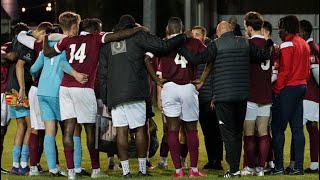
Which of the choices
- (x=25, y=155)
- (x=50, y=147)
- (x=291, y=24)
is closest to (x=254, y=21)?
(x=291, y=24)

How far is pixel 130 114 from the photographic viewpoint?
970 cm

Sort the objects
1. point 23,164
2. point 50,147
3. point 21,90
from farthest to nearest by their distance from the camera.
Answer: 1. point 23,164
2. point 21,90
3. point 50,147

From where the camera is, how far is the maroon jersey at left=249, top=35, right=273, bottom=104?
9.95 meters

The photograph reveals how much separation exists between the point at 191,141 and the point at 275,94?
1.35 m

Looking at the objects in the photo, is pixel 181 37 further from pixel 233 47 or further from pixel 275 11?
pixel 275 11

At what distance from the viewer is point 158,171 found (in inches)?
428

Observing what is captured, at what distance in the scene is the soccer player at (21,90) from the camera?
10.4 meters

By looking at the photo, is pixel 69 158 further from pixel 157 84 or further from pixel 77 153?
pixel 157 84

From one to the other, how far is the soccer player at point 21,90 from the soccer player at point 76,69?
673 millimetres

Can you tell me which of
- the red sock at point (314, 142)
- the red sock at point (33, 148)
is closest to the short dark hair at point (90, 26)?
the red sock at point (33, 148)

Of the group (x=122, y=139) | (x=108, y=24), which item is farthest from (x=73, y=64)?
(x=108, y=24)

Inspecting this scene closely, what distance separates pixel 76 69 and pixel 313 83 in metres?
3.28

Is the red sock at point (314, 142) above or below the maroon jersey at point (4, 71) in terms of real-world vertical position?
below

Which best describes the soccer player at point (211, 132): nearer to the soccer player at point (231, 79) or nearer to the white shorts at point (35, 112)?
the soccer player at point (231, 79)
